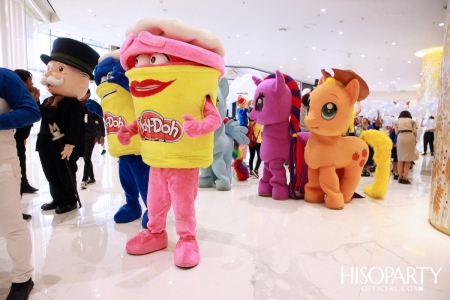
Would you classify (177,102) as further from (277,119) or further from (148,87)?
(277,119)

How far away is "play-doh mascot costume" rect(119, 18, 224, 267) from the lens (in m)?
1.81

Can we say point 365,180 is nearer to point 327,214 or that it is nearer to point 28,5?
point 327,214

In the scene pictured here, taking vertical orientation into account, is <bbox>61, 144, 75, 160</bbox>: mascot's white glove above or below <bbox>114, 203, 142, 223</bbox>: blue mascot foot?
above

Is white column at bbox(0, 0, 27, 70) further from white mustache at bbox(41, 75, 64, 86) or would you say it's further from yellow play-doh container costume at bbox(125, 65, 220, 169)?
yellow play-doh container costume at bbox(125, 65, 220, 169)

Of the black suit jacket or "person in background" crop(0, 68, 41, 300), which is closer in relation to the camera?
"person in background" crop(0, 68, 41, 300)

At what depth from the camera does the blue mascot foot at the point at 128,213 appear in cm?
270

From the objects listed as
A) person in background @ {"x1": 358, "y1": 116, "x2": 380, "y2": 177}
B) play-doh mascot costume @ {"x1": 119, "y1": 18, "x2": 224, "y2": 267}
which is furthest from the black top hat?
person in background @ {"x1": 358, "y1": 116, "x2": 380, "y2": 177}

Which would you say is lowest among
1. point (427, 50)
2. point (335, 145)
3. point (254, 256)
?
point (254, 256)

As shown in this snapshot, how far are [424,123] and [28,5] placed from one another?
32.7 ft

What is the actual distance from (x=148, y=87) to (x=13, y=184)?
92 cm

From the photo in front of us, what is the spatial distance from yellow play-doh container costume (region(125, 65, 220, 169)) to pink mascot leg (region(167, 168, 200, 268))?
10 cm

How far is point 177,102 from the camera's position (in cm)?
186

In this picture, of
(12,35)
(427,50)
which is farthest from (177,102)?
(427,50)

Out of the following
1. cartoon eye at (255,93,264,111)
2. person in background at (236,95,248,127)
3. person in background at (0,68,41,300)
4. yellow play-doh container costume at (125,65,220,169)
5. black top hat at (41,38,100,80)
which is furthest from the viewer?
person in background at (236,95,248,127)
